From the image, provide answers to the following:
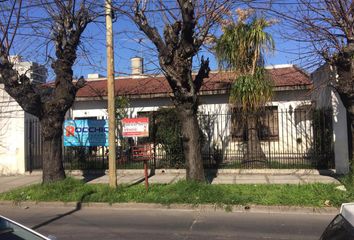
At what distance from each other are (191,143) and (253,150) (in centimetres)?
506

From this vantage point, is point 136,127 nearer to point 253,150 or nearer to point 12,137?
point 253,150

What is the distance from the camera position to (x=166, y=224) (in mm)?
9953

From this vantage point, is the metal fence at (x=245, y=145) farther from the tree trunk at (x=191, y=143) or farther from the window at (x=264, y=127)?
the tree trunk at (x=191, y=143)

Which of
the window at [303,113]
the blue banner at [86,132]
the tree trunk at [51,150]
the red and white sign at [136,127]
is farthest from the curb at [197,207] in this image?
the window at [303,113]

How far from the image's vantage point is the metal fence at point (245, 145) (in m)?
17.1

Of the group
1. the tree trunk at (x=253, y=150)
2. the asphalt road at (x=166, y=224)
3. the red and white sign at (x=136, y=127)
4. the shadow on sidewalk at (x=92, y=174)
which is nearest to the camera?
the asphalt road at (x=166, y=224)

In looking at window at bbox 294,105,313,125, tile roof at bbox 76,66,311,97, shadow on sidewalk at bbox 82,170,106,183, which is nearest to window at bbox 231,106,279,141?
window at bbox 294,105,313,125

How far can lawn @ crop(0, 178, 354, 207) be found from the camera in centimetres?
1152

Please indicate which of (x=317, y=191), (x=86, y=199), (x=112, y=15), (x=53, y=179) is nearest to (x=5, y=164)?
(x=53, y=179)

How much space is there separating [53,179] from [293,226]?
742 cm

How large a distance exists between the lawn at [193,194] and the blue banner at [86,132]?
4.73 meters

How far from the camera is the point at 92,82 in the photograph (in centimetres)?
2714

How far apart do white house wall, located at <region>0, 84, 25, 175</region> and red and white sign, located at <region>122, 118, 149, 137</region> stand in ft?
20.9

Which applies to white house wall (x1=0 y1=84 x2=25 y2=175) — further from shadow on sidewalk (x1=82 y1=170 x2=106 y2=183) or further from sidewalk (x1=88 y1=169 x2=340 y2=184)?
sidewalk (x1=88 y1=169 x2=340 y2=184)
